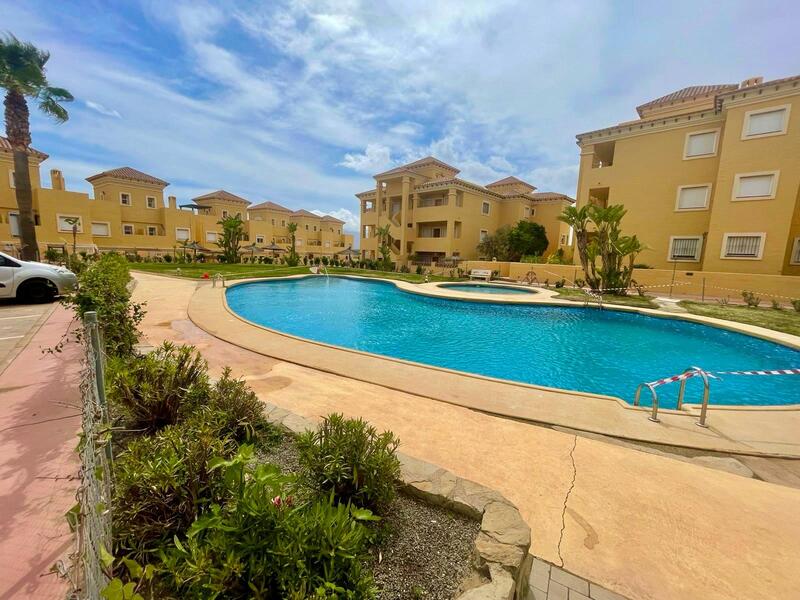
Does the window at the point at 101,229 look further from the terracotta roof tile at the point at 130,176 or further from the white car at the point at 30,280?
the white car at the point at 30,280

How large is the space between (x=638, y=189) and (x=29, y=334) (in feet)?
102

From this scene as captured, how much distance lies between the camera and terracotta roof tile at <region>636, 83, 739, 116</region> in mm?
25609

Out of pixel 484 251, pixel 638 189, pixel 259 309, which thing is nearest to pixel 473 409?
pixel 259 309

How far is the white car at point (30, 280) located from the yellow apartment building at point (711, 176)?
30.5 metres

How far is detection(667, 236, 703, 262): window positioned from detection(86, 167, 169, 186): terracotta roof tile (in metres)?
48.3

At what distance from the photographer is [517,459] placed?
393cm

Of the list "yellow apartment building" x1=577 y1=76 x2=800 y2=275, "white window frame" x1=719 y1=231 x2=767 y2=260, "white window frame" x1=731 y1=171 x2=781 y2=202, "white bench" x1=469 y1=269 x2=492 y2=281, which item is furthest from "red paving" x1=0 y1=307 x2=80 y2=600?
"white window frame" x1=731 y1=171 x2=781 y2=202

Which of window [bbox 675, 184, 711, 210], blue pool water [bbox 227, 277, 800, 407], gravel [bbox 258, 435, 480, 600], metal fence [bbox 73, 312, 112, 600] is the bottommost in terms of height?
blue pool water [bbox 227, 277, 800, 407]

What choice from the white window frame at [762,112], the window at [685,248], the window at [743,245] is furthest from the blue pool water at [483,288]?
the white window frame at [762,112]

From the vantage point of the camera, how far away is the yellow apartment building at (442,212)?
36.0 m

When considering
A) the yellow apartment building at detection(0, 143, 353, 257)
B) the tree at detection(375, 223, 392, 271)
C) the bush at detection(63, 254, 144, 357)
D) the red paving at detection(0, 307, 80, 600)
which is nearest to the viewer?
the red paving at detection(0, 307, 80, 600)

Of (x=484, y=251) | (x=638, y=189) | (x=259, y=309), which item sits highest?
(x=638, y=189)

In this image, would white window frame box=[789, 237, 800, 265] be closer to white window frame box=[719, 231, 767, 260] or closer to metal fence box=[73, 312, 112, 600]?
white window frame box=[719, 231, 767, 260]

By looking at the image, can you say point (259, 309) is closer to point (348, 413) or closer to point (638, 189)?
point (348, 413)
